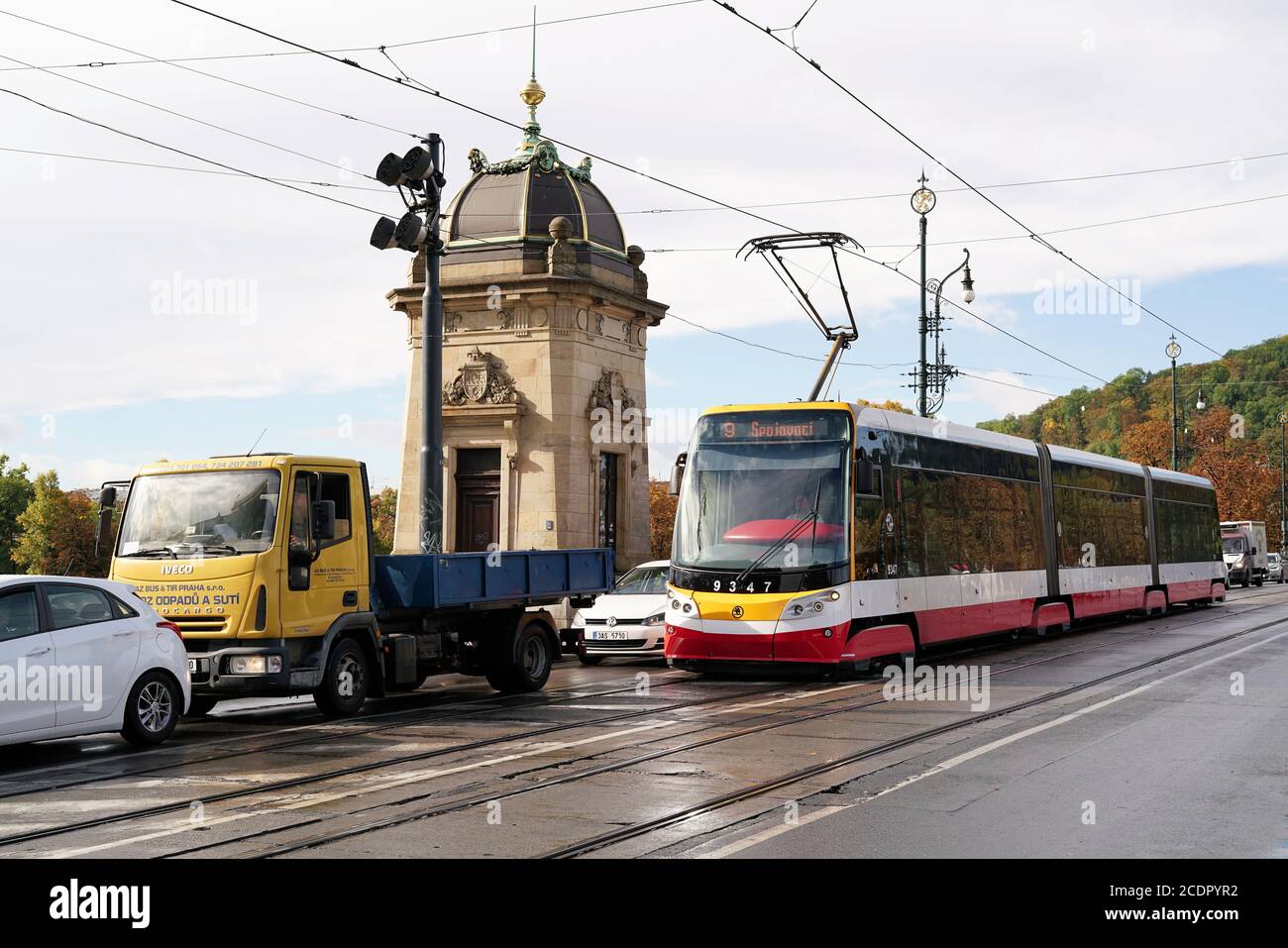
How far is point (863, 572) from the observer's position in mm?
16688

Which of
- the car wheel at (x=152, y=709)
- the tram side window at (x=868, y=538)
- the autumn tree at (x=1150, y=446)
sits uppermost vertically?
the autumn tree at (x=1150, y=446)

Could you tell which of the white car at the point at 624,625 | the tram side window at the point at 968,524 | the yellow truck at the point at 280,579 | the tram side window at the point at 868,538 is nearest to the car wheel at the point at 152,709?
the yellow truck at the point at 280,579

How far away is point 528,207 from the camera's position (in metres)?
29.7

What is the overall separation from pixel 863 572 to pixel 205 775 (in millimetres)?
8981

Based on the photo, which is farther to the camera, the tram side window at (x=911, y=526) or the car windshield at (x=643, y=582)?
the car windshield at (x=643, y=582)

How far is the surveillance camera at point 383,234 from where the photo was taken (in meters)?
17.4

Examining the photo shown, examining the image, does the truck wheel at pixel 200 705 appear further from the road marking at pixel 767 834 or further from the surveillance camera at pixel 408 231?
the road marking at pixel 767 834

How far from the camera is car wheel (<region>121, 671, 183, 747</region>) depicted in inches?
459

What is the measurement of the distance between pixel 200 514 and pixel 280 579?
1141mm

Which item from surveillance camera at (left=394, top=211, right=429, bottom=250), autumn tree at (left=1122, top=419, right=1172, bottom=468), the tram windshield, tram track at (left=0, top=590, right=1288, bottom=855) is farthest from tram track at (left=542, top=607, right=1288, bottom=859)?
Answer: autumn tree at (left=1122, top=419, right=1172, bottom=468)

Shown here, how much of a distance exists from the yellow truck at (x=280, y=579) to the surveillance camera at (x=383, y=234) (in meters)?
4.08

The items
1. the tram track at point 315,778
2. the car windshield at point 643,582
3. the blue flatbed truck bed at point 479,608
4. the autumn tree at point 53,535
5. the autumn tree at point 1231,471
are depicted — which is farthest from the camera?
the autumn tree at point 53,535

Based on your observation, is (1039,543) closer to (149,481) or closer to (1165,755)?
(1165,755)
